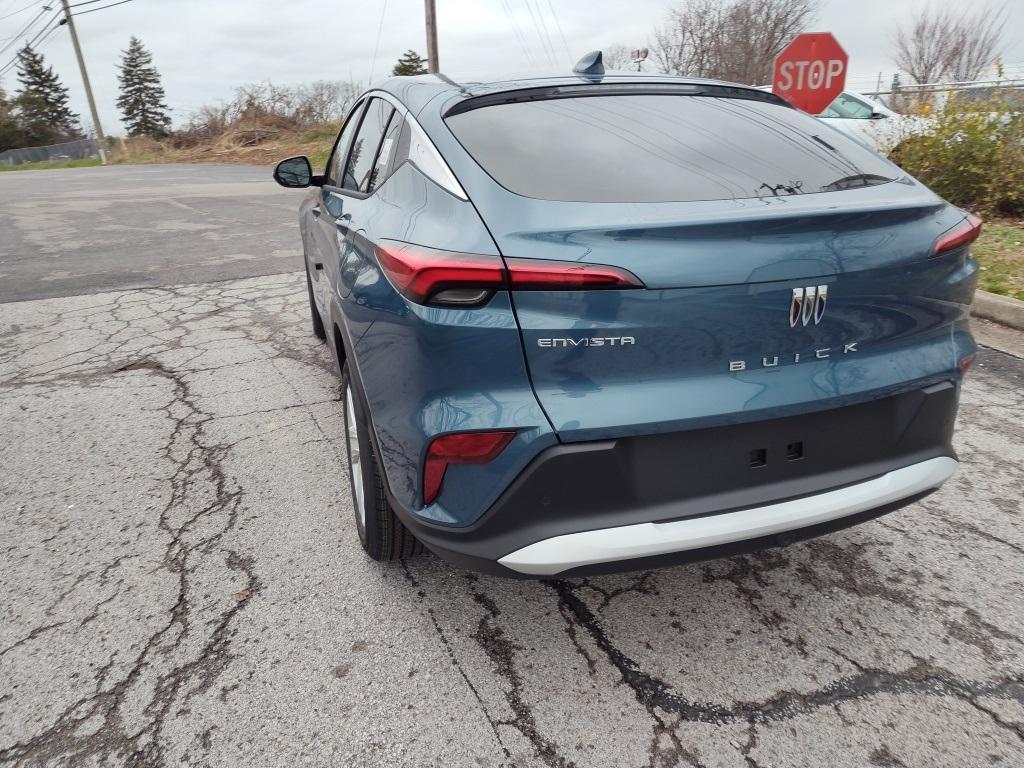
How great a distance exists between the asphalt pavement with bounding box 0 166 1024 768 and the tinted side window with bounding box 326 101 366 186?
4.38 feet

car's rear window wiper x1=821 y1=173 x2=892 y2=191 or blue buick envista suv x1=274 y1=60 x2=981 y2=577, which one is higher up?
car's rear window wiper x1=821 y1=173 x2=892 y2=191

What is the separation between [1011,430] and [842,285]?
2448 millimetres

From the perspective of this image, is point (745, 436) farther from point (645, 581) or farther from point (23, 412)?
point (23, 412)

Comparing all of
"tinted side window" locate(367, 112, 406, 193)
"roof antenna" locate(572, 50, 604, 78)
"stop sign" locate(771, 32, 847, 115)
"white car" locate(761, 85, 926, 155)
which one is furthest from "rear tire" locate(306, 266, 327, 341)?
"white car" locate(761, 85, 926, 155)

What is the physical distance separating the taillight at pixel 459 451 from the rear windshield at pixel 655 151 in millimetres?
639

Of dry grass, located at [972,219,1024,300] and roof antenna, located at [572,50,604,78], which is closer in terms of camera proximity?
roof antenna, located at [572,50,604,78]

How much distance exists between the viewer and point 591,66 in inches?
105

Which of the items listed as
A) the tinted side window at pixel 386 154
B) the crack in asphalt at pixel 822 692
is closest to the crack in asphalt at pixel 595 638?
the crack in asphalt at pixel 822 692

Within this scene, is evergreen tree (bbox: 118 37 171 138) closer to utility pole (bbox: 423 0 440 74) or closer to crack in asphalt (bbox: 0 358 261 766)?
utility pole (bbox: 423 0 440 74)

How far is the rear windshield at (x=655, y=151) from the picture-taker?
1.94m

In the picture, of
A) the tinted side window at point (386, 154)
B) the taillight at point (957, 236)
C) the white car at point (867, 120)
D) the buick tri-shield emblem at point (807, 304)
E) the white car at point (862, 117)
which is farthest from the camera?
the white car at point (862, 117)

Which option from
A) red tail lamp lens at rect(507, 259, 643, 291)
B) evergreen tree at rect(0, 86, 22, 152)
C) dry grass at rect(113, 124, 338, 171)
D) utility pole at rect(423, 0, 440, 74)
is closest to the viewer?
red tail lamp lens at rect(507, 259, 643, 291)

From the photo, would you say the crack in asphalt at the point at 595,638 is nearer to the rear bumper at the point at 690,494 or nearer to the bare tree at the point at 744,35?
the rear bumper at the point at 690,494

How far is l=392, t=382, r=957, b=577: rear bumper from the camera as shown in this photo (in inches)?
68.9
